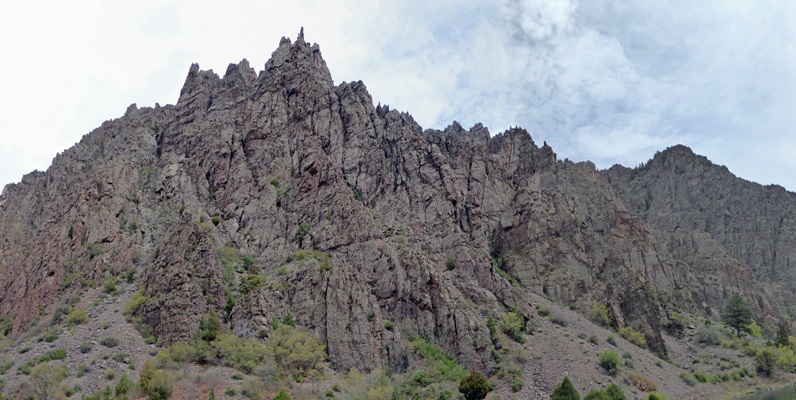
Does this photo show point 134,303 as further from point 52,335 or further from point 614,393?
point 614,393

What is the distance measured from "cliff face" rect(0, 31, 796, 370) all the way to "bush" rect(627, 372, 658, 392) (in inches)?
710

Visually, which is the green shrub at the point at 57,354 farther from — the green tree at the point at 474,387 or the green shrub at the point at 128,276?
the green tree at the point at 474,387

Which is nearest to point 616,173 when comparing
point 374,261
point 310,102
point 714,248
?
point 714,248

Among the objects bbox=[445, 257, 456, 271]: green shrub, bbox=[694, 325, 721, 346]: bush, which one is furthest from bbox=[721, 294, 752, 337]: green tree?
bbox=[445, 257, 456, 271]: green shrub

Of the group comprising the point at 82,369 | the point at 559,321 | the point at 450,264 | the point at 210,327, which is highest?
Answer: the point at 450,264

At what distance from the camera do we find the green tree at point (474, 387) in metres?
67.9

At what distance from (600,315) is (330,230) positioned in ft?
157

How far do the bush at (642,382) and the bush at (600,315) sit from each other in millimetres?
18880

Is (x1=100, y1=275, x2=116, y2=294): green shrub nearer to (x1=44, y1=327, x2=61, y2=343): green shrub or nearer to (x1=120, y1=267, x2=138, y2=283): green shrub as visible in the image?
(x1=120, y1=267, x2=138, y2=283): green shrub

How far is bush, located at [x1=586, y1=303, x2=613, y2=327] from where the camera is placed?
9448cm

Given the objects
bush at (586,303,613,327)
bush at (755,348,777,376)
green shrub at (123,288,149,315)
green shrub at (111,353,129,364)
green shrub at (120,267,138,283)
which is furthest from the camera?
bush at (586,303,613,327)

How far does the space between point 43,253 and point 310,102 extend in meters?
53.7

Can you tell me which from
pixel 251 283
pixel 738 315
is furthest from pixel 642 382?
pixel 251 283

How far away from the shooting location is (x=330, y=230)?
3442 inches
